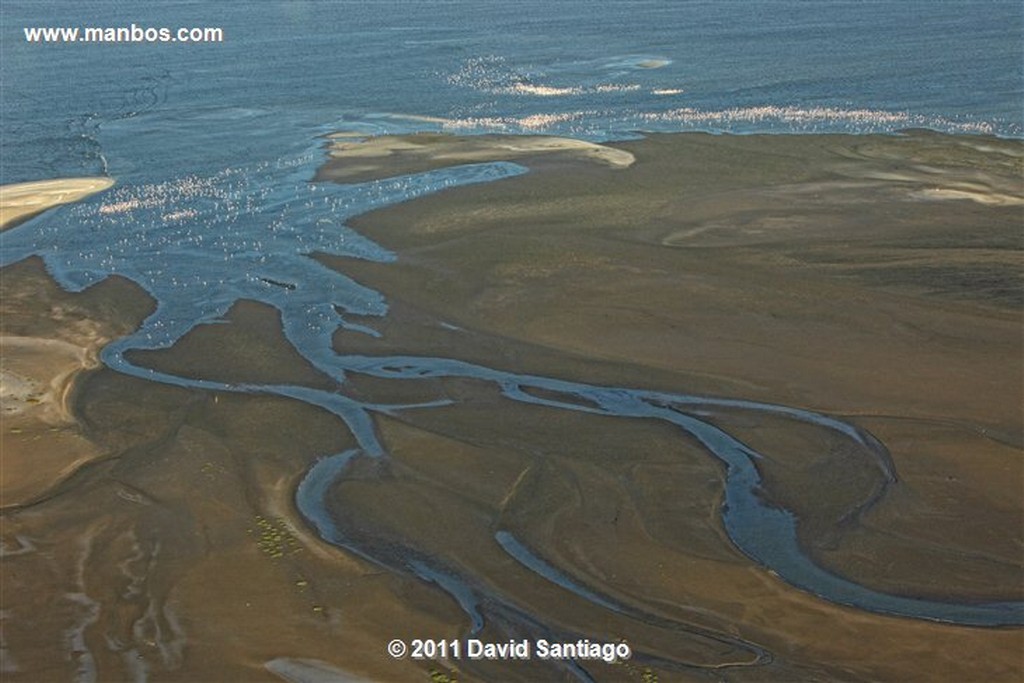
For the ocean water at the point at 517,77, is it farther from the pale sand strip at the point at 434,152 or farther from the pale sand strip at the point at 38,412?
the pale sand strip at the point at 38,412

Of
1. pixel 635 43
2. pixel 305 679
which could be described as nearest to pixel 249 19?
pixel 635 43

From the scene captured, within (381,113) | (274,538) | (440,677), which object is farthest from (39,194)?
(440,677)

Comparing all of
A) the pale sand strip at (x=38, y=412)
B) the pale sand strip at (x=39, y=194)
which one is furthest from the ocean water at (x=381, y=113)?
the pale sand strip at (x=38, y=412)

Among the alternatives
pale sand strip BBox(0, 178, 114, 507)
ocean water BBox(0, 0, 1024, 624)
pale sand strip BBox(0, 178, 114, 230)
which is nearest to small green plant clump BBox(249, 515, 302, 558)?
ocean water BBox(0, 0, 1024, 624)

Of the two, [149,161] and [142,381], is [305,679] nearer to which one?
[142,381]

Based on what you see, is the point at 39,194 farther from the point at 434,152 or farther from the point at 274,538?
the point at 274,538

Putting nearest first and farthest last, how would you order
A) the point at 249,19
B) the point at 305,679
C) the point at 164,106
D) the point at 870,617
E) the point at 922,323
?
the point at 305,679 → the point at 870,617 → the point at 922,323 → the point at 164,106 → the point at 249,19
